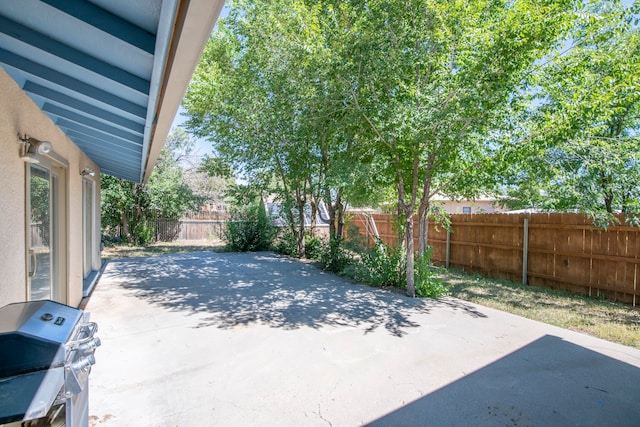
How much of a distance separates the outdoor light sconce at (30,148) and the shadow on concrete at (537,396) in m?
3.49

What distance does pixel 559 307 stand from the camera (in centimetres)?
609

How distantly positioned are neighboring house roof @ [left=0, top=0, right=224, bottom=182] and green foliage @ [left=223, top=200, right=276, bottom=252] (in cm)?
956

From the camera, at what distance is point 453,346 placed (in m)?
4.23

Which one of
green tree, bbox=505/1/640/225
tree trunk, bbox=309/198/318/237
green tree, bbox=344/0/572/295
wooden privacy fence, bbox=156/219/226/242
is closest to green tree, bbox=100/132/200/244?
wooden privacy fence, bbox=156/219/226/242

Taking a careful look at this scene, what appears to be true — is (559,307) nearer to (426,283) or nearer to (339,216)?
(426,283)

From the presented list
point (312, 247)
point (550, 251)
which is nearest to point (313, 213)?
point (312, 247)

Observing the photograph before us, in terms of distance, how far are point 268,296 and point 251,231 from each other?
704cm

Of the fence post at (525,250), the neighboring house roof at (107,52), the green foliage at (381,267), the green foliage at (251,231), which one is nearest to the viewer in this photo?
the neighboring house roof at (107,52)

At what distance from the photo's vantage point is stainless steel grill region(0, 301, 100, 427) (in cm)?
127

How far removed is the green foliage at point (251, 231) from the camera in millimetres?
13094

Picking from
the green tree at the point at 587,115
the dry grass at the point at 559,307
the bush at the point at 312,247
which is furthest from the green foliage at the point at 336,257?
the green tree at the point at 587,115

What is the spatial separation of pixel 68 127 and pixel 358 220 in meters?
10.5

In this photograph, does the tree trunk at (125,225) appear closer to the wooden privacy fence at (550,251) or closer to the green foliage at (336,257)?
the green foliage at (336,257)

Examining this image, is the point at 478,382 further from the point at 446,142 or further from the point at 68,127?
the point at 68,127
